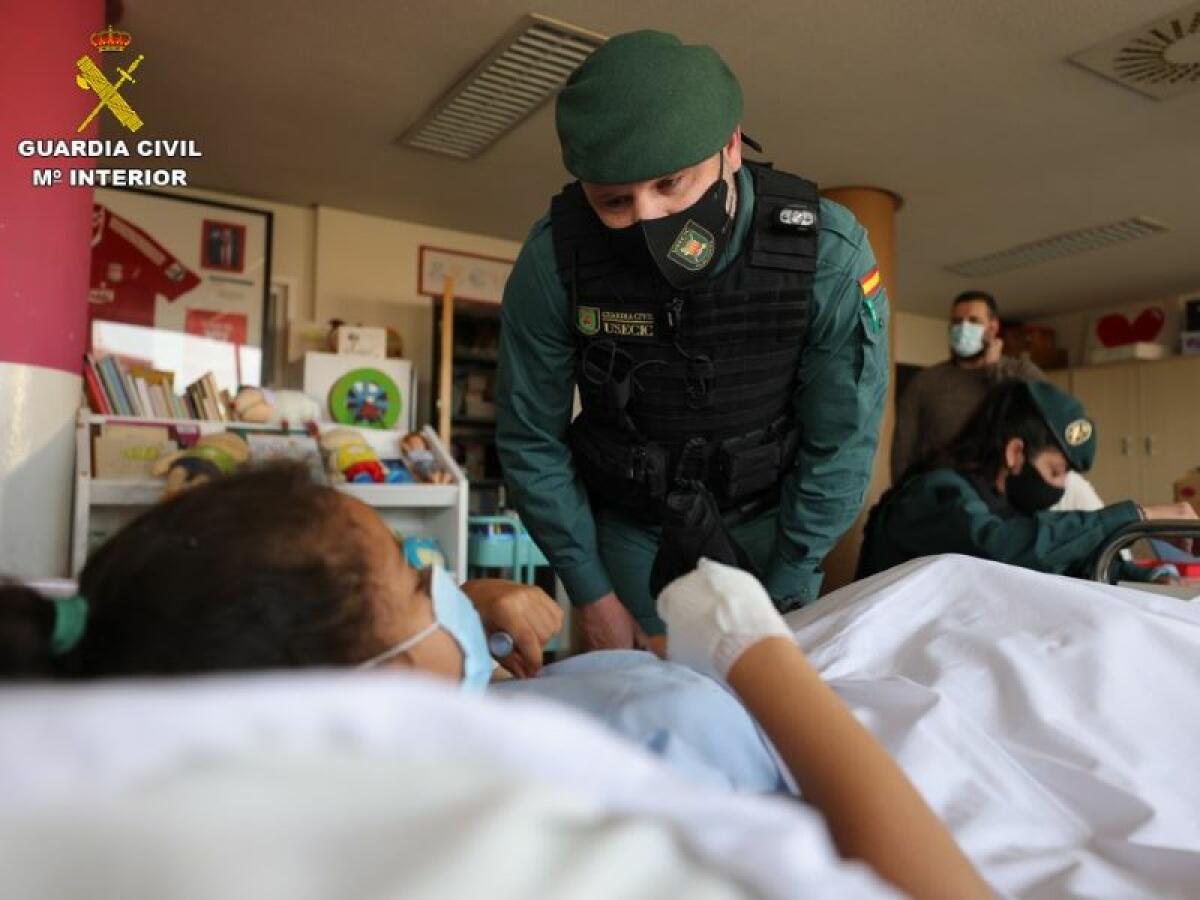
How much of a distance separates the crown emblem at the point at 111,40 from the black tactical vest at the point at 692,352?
89.4 inches

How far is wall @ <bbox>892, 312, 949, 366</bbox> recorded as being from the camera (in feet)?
24.7

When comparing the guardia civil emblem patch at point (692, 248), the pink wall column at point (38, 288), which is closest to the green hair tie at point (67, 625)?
the guardia civil emblem patch at point (692, 248)

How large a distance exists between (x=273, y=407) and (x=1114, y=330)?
660 cm

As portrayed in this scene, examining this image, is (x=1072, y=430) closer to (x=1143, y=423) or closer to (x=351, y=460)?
(x=351, y=460)

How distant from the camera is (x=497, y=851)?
320mm

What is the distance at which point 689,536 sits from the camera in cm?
136

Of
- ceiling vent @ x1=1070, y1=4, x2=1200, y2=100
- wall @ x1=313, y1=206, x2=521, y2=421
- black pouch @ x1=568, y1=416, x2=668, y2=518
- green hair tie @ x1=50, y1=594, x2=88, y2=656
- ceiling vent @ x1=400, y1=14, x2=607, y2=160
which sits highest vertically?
ceiling vent @ x1=1070, y1=4, x2=1200, y2=100

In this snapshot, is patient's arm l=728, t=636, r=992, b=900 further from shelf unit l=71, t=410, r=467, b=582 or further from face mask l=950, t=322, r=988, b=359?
face mask l=950, t=322, r=988, b=359

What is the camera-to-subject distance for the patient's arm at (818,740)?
0.51 m

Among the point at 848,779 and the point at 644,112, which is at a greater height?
the point at 644,112

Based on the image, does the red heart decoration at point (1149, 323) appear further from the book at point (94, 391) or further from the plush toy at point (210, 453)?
the book at point (94, 391)

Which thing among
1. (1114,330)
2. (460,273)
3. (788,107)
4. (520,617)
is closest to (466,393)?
(460,273)

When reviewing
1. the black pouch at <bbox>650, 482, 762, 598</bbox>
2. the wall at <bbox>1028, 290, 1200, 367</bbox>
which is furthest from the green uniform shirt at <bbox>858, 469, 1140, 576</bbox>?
the wall at <bbox>1028, 290, 1200, 367</bbox>

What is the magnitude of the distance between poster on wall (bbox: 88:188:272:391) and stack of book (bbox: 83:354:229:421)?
174 centimetres
